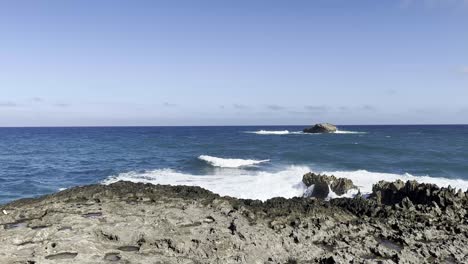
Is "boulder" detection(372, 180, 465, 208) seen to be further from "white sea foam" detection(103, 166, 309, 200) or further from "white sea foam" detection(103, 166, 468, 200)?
"white sea foam" detection(103, 166, 309, 200)

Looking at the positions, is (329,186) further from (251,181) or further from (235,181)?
(235,181)

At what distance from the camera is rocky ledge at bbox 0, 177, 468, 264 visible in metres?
10.4

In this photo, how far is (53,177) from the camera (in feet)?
113

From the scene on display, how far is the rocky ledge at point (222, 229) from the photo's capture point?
10.4 m

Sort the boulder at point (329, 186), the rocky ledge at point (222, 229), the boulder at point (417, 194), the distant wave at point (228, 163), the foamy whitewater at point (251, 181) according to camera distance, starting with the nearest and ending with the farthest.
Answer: the rocky ledge at point (222, 229) → the boulder at point (417, 194) → the boulder at point (329, 186) → the foamy whitewater at point (251, 181) → the distant wave at point (228, 163)

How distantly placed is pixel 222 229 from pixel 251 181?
18312 millimetres

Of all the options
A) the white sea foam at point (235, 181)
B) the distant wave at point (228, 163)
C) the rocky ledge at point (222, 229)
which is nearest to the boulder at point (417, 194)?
the rocky ledge at point (222, 229)

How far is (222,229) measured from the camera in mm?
11758

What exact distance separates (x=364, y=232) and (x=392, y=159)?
38.7 m

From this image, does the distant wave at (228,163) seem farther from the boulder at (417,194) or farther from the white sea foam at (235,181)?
the boulder at (417,194)

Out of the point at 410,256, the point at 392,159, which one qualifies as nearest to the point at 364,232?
the point at 410,256

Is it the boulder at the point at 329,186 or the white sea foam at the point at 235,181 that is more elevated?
the boulder at the point at 329,186

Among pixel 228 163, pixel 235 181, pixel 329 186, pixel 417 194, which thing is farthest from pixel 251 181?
pixel 417 194

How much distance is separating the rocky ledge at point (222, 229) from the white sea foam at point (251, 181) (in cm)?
929
